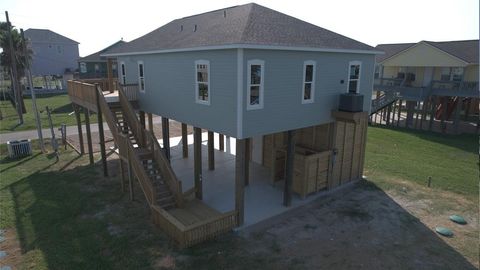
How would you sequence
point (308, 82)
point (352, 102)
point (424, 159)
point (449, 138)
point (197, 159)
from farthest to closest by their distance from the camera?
point (449, 138)
point (424, 159)
point (197, 159)
point (352, 102)
point (308, 82)

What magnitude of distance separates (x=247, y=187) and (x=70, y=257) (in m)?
7.52

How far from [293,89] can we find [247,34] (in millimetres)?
2623

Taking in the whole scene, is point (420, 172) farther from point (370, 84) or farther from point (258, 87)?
point (258, 87)

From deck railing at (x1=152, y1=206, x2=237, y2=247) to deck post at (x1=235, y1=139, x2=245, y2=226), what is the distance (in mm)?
214

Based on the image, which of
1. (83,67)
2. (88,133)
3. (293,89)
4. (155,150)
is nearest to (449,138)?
(293,89)

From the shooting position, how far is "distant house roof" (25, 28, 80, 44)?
61659mm

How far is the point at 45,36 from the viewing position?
6272 cm

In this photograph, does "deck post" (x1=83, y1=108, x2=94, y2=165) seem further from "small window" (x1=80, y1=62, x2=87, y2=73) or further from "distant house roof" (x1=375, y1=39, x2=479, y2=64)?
"small window" (x1=80, y1=62, x2=87, y2=73)

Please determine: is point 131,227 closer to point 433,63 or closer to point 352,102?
point 352,102

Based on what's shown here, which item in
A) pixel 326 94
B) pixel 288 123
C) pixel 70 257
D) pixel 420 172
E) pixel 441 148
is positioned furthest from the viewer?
pixel 441 148

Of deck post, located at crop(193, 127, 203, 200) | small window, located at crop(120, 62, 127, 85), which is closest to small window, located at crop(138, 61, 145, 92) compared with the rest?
small window, located at crop(120, 62, 127, 85)

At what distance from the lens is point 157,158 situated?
1292 cm

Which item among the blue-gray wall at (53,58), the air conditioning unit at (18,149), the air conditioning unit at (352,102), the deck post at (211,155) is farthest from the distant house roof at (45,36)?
the air conditioning unit at (352,102)

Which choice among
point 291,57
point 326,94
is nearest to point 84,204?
point 291,57
